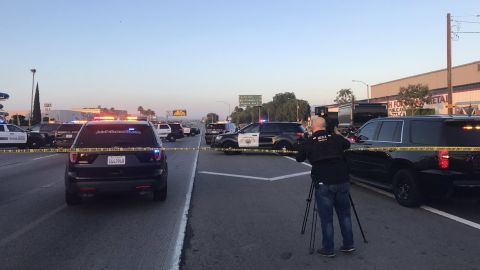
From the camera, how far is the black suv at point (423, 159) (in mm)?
7344

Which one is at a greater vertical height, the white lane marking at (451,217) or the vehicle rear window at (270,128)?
the vehicle rear window at (270,128)

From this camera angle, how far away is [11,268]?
16.6 feet

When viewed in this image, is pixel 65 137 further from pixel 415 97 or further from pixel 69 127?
pixel 415 97

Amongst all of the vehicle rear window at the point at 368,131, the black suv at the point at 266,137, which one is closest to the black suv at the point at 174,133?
the black suv at the point at 266,137

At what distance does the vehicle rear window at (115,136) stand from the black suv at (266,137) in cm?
1308

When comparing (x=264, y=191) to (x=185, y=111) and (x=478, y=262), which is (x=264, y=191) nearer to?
(x=478, y=262)

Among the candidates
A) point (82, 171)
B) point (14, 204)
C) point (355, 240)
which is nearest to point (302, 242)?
point (355, 240)

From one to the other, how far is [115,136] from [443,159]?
5.70 m

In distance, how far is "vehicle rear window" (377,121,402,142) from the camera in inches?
347

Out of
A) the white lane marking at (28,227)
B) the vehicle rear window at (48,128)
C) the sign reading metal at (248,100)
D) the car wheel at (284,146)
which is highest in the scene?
the sign reading metal at (248,100)

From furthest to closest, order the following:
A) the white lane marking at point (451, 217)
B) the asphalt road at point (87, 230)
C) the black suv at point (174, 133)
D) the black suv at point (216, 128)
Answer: the black suv at point (174, 133)
the black suv at point (216, 128)
the white lane marking at point (451, 217)
the asphalt road at point (87, 230)

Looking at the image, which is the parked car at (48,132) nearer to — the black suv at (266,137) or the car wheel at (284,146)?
the black suv at (266,137)

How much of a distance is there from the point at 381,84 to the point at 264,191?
84.5 metres

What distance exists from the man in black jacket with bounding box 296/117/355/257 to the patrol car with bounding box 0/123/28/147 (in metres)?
23.9
